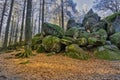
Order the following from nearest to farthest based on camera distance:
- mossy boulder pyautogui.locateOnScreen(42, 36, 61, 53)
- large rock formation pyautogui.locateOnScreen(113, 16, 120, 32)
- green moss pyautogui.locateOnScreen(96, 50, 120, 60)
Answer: green moss pyautogui.locateOnScreen(96, 50, 120, 60), mossy boulder pyautogui.locateOnScreen(42, 36, 61, 53), large rock formation pyautogui.locateOnScreen(113, 16, 120, 32)

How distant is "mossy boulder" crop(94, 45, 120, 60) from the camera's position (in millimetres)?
12836

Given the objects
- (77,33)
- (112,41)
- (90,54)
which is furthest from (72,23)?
(90,54)

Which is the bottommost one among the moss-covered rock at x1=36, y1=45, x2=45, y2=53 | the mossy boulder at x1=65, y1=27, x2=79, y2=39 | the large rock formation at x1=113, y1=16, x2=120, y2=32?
the moss-covered rock at x1=36, y1=45, x2=45, y2=53

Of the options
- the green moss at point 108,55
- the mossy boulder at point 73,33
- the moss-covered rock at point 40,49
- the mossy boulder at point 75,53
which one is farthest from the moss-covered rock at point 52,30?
the green moss at point 108,55

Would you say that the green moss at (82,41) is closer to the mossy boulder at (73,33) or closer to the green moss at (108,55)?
the mossy boulder at (73,33)

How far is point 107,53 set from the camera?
13.1 metres

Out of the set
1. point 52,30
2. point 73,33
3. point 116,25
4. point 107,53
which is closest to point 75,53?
point 107,53

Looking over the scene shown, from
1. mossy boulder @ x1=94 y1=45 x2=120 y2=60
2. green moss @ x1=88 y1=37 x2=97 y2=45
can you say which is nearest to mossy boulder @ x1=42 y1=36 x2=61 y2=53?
green moss @ x1=88 y1=37 x2=97 y2=45

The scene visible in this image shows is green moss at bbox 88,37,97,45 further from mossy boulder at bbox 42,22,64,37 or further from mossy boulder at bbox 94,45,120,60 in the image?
mossy boulder at bbox 42,22,64,37

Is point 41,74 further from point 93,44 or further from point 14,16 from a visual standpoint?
point 14,16

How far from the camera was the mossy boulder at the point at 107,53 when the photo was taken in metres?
12.8

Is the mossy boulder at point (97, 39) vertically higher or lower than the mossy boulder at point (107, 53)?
higher

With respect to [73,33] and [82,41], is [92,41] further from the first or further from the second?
[73,33]

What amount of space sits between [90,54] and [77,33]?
9.99 ft
